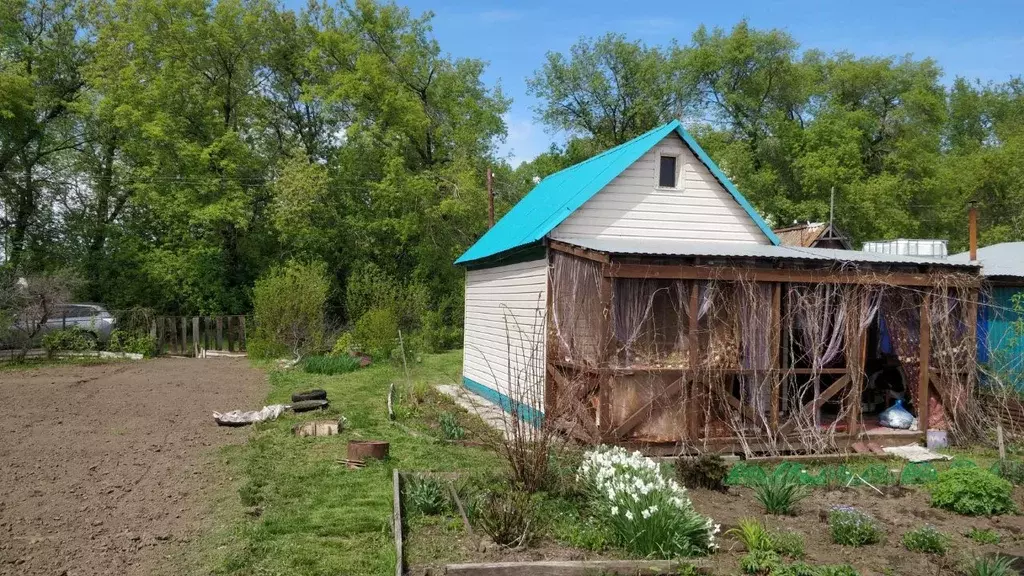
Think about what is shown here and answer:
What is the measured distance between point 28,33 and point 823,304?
3083cm

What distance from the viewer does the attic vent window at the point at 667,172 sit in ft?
40.2

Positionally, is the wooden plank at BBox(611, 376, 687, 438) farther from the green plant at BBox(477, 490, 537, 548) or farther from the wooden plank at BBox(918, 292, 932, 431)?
the wooden plank at BBox(918, 292, 932, 431)

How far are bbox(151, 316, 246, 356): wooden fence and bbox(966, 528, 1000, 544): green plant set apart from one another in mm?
21624

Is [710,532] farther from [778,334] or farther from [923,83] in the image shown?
[923,83]

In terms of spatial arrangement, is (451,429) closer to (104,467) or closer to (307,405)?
(307,405)

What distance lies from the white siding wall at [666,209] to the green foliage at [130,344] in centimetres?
1663

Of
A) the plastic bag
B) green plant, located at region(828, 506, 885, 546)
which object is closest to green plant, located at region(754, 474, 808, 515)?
green plant, located at region(828, 506, 885, 546)

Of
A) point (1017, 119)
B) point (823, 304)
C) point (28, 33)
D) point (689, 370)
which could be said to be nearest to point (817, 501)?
point (689, 370)

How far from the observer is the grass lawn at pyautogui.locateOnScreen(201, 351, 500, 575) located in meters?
5.50

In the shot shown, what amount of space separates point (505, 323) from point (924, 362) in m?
6.05

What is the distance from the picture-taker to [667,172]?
1230 centimetres

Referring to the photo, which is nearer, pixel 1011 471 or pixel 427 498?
pixel 427 498

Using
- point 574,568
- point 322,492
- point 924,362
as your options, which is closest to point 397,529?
point 574,568

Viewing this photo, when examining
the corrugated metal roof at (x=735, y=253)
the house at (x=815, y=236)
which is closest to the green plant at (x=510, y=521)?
the corrugated metal roof at (x=735, y=253)
